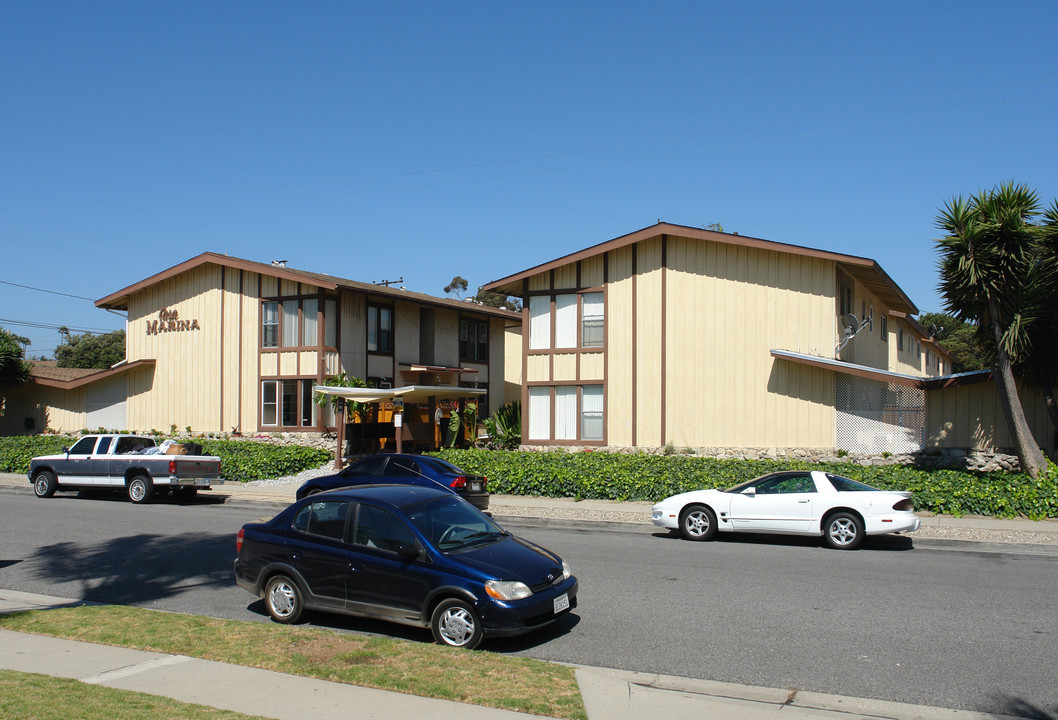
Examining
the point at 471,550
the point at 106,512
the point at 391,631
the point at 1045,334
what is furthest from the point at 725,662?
the point at 106,512

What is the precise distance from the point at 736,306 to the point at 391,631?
17145mm

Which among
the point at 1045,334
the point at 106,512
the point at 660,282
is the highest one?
the point at 660,282

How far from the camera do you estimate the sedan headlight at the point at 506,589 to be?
7910mm

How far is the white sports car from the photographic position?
557 inches

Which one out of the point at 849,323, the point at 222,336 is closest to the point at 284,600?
the point at 849,323

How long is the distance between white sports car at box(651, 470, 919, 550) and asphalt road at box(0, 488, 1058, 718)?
360mm

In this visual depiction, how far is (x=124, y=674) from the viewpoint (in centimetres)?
704

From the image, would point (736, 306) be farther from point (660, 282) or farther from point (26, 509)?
point (26, 509)

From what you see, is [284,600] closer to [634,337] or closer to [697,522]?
[697,522]

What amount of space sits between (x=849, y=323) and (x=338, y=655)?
20.5 meters

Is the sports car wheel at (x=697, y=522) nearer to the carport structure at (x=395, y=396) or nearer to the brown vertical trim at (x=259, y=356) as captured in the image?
the carport structure at (x=395, y=396)

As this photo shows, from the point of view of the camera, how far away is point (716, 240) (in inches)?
938

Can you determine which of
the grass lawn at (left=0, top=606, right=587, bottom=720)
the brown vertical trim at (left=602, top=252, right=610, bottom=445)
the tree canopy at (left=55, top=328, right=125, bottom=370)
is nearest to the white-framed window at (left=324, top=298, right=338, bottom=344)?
the brown vertical trim at (left=602, top=252, right=610, bottom=445)

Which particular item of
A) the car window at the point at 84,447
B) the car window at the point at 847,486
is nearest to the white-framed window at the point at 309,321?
the car window at the point at 84,447
